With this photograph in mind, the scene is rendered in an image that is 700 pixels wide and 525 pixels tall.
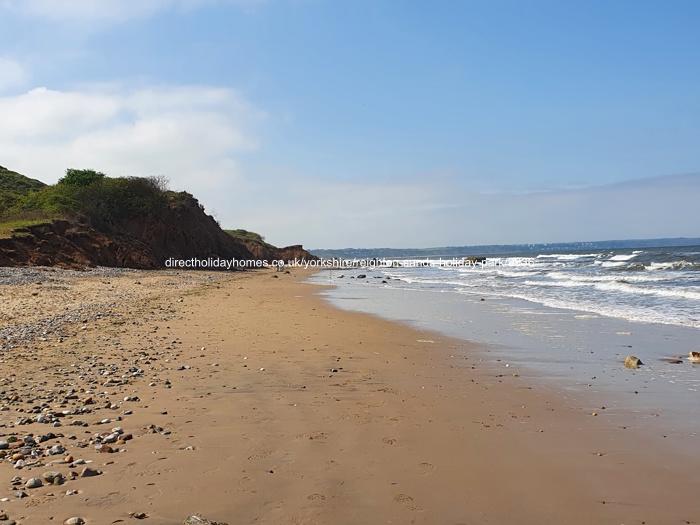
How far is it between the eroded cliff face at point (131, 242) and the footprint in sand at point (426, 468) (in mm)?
28899

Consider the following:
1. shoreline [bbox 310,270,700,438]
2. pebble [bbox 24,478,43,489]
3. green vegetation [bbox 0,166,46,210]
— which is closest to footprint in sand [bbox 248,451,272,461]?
pebble [bbox 24,478,43,489]

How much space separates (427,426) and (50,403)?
4.38 m

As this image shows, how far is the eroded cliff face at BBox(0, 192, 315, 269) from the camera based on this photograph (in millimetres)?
29891

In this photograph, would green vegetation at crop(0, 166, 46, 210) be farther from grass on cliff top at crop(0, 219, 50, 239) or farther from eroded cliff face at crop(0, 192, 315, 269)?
grass on cliff top at crop(0, 219, 50, 239)

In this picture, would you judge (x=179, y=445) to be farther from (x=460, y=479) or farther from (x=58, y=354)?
(x=58, y=354)

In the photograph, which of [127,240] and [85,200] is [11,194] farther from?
[127,240]

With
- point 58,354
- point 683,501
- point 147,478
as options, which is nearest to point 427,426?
point 683,501

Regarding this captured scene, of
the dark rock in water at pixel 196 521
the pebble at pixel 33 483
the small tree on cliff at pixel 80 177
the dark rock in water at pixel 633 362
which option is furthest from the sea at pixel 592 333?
the small tree on cliff at pixel 80 177

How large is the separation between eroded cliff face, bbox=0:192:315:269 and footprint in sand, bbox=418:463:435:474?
2890 centimetres

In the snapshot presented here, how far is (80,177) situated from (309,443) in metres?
50.4

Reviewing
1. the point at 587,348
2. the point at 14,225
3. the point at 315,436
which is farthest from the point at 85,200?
the point at 315,436

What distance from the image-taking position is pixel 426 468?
4.55 metres

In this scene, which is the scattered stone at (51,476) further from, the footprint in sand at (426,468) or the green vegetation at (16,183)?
the green vegetation at (16,183)

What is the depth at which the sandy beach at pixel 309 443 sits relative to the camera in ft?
12.5
